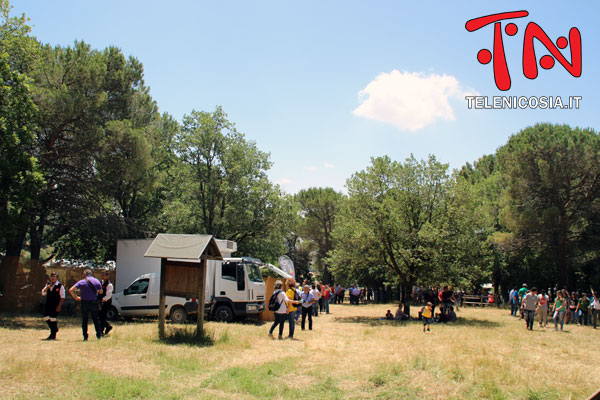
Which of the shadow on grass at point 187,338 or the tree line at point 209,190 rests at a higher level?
the tree line at point 209,190

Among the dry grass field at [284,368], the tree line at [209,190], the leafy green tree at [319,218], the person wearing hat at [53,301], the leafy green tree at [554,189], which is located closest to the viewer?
the dry grass field at [284,368]

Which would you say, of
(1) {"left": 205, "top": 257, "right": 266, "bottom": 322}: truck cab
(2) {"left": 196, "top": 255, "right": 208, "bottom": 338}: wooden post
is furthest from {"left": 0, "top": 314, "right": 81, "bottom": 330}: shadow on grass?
(2) {"left": 196, "top": 255, "right": 208, "bottom": 338}: wooden post

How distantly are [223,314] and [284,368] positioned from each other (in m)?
8.83

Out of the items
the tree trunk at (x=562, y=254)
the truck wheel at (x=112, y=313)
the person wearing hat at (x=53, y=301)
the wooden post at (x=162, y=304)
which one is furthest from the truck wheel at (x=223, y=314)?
the tree trunk at (x=562, y=254)

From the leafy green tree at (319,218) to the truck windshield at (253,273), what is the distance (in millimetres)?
34494

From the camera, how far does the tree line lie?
624 inches

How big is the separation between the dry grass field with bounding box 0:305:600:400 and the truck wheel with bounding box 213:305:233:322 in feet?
14.5

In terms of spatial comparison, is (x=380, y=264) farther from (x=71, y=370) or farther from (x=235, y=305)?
(x=71, y=370)

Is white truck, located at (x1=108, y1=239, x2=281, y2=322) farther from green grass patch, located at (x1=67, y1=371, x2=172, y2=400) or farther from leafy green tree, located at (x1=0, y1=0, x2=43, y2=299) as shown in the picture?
green grass patch, located at (x1=67, y1=371, x2=172, y2=400)

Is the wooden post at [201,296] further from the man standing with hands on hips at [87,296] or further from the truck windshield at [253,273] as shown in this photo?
the truck windshield at [253,273]

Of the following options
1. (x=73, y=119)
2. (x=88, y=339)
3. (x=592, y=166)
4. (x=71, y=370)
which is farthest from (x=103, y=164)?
(x=592, y=166)

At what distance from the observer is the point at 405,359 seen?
8.90m

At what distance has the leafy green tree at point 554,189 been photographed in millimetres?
25938

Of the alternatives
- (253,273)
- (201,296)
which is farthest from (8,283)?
(201,296)
